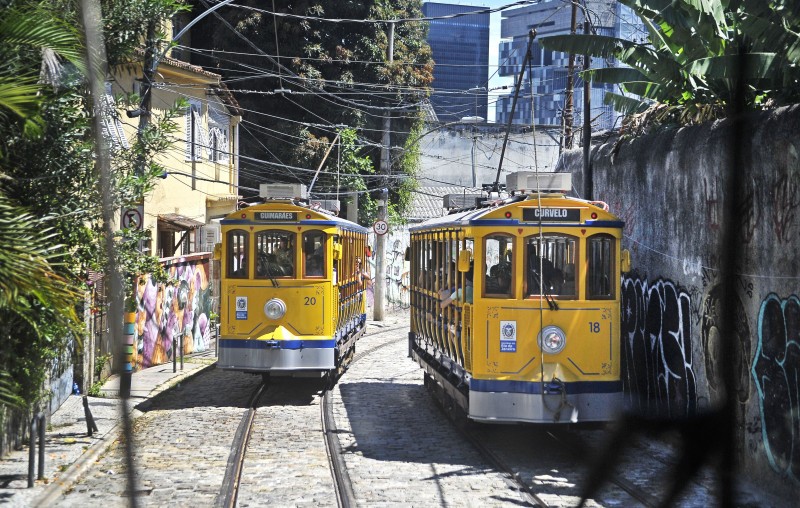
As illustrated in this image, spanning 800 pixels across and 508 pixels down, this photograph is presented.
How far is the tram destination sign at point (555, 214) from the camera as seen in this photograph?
12.0 m

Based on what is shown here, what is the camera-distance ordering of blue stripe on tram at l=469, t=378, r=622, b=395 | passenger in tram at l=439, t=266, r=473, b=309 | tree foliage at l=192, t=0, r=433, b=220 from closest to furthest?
blue stripe on tram at l=469, t=378, r=622, b=395
passenger in tram at l=439, t=266, r=473, b=309
tree foliage at l=192, t=0, r=433, b=220

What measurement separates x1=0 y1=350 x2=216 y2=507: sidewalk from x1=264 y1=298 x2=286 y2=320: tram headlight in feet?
8.16

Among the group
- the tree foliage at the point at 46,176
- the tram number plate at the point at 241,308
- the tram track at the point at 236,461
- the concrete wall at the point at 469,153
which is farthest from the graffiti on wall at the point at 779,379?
the concrete wall at the point at 469,153

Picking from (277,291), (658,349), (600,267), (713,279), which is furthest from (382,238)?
(713,279)

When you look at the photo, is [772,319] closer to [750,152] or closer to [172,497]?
[750,152]

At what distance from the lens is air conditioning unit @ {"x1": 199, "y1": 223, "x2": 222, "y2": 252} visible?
104 feet

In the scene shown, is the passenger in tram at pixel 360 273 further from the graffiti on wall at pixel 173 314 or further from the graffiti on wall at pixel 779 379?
the graffiti on wall at pixel 779 379

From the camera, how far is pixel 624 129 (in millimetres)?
15930

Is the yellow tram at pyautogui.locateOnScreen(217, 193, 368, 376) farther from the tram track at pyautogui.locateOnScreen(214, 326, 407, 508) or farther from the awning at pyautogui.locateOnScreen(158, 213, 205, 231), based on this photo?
the awning at pyautogui.locateOnScreen(158, 213, 205, 231)

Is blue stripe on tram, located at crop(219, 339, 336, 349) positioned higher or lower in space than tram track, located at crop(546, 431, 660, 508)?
higher

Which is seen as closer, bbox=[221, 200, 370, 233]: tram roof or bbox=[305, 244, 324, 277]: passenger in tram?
bbox=[221, 200, 370, 233]: tram roof

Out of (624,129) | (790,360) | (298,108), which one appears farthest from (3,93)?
(298,108)

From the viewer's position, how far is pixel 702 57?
12.6 meters

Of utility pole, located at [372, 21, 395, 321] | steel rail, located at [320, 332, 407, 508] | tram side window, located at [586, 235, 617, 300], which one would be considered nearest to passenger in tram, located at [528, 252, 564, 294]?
tram side window, located at [586, 235, 617, 300]
